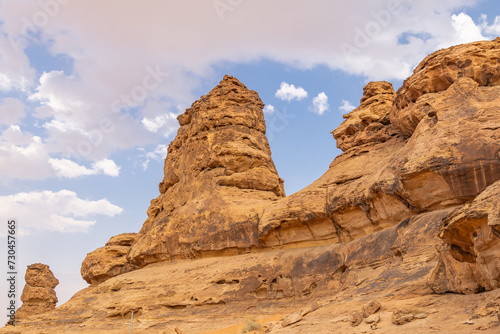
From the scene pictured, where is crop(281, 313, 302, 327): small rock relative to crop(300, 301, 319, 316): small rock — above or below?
below

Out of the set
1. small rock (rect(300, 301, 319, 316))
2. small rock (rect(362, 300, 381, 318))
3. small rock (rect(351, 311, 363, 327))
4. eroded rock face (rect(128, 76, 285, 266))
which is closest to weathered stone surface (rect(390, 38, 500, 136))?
Answer: eroded rock face (rect(128, 76, 285, 266))

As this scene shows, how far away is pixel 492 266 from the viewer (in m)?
9.03

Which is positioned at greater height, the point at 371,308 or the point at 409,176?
the point at 409,176

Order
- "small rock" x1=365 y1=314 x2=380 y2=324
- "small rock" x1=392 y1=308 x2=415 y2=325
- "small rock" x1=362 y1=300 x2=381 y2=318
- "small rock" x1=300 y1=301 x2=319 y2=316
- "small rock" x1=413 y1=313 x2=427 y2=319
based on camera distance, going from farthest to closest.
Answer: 1. "small rock" x1=300 y1=301 x2=319 y2=316
2. "small rock" x1=362 y1=300 x2=381 y2=318
3. "small rock" x1=365 y1=314 x2=380 y2=324
4. "small rock" x1=392 y1=308 x2=415 y2=325
5. "small rock" x1=413 y1=313 x2=427 y2=319

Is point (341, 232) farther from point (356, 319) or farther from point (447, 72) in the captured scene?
point (356, 319)

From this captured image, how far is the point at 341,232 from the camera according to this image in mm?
20641

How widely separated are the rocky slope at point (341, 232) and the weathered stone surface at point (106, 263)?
10cm

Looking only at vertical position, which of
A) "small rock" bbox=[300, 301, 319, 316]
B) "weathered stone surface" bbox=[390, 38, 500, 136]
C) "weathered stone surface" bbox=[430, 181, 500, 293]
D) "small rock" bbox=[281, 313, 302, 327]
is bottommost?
"small rock" bbox=[281, 313, 302, 327]

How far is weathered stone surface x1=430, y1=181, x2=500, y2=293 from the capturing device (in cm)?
872

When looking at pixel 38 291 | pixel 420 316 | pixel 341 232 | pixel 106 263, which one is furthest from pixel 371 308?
pixel 38 291

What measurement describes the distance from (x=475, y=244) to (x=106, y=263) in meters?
26.3

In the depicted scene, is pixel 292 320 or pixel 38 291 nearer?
pixel 292 320

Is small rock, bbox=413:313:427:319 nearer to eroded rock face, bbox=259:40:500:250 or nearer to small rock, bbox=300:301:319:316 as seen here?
small rock, bbox=300:301:319:316

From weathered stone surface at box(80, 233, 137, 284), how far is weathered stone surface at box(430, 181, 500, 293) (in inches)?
895
